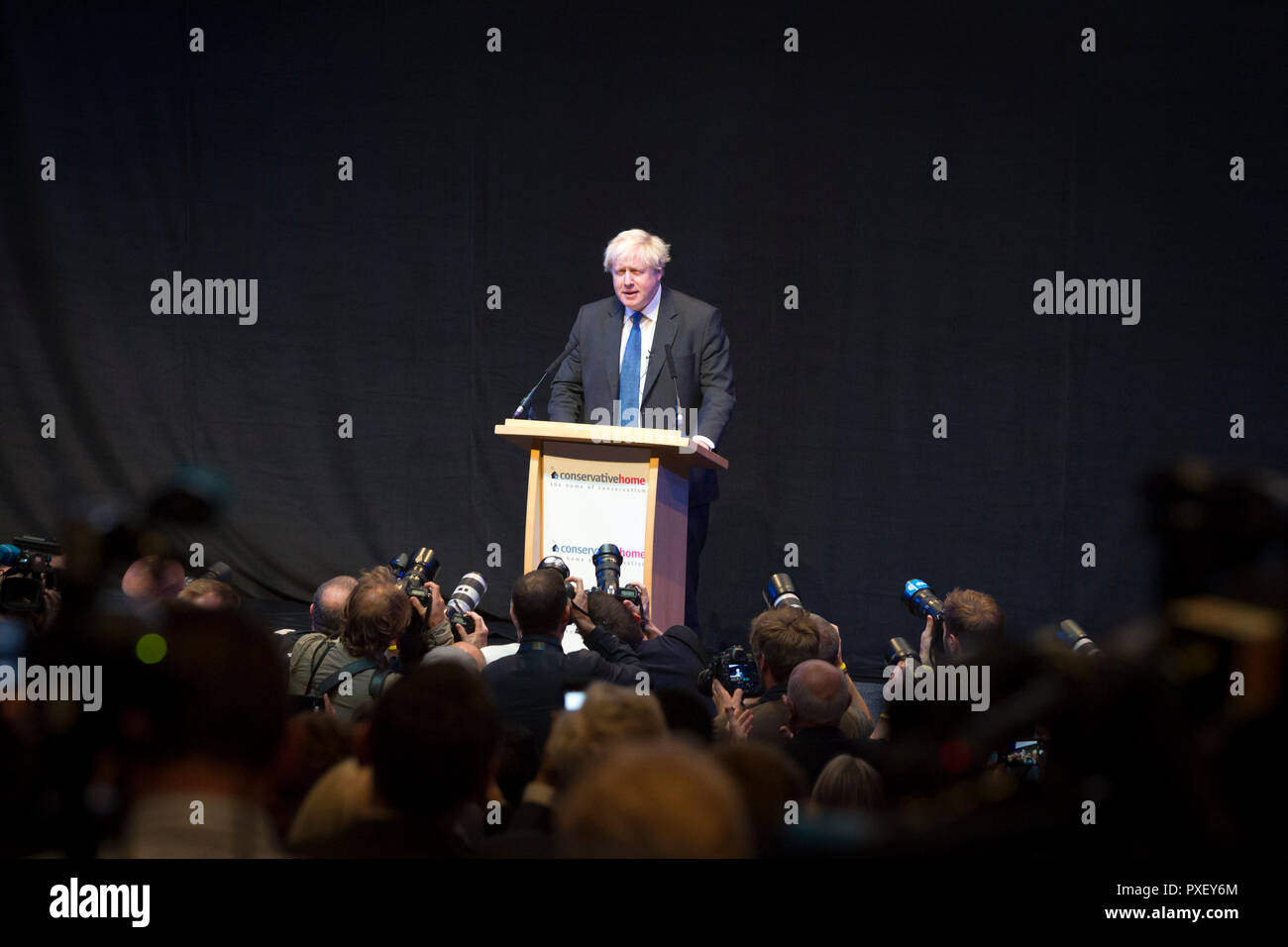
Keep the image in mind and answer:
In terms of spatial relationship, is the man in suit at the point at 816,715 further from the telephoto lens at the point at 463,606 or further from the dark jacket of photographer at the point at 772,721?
the telephoto lens at the point at 463,606

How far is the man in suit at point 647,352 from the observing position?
4922 millimetres

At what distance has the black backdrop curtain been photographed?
5973 mm

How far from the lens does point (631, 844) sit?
113cm

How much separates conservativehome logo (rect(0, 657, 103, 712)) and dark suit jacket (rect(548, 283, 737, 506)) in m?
3.33

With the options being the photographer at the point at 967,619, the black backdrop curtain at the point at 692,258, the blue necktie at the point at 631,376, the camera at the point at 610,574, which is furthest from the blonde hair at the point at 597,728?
the black backdrop curtain at the point at 692,258

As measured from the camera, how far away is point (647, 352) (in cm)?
500

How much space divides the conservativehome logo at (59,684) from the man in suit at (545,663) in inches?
46.1

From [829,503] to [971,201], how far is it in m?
1.62

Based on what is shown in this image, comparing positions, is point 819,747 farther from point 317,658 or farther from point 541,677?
point 317,658
